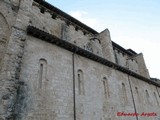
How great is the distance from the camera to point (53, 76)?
29.0 feet

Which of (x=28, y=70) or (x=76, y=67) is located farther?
(x=76, y=67)

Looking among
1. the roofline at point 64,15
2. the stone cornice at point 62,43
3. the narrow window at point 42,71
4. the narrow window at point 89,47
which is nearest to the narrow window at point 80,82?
the stone cornice at point 62,43

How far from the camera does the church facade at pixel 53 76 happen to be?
7.02 meters

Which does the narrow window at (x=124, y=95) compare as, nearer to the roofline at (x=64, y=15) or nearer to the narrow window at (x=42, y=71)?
the roofline at (x=64, y=15)

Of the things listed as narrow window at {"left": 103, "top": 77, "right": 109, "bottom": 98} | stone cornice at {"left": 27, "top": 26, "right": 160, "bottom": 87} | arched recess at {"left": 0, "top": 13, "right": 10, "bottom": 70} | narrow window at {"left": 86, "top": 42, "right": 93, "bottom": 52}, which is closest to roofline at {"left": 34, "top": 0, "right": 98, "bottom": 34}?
narrow window at {"left": 86, "top": 42, "right": 93, "bottom": 52}

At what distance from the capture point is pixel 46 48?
9305 mm

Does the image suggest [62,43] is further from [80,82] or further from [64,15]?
[64,15]

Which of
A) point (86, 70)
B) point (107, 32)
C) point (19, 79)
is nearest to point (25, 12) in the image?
point (19, 79)

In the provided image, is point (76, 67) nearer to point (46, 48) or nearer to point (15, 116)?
point (46, 48)

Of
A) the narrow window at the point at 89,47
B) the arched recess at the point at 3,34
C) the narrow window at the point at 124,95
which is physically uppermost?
the narrow window at the point at 89,47

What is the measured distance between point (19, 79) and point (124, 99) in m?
9.32

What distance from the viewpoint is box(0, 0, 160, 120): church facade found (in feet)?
23.0

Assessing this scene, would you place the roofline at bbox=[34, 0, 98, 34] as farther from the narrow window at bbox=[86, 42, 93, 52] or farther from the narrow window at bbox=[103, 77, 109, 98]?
the narrow window at bbox=[103, 77, 109, 98]

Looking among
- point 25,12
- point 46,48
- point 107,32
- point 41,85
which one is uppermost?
point 107,32
